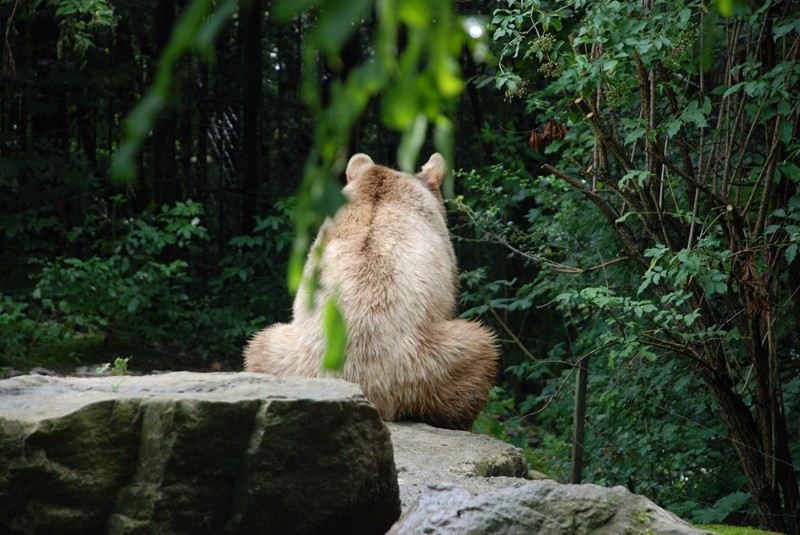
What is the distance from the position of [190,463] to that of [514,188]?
6157mm

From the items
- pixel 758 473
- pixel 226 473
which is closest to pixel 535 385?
pixel 758 473

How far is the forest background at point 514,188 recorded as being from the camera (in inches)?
90.3

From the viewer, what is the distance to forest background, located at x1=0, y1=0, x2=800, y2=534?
7.53ft

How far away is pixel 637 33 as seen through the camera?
14.3ft

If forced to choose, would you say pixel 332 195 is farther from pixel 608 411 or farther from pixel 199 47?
pixel 608 411

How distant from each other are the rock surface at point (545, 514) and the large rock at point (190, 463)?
283mm

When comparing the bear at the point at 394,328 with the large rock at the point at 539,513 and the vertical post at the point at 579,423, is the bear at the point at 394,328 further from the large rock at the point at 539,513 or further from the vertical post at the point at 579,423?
the large rock at the point at 539,513

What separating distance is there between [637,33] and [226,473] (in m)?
2.86

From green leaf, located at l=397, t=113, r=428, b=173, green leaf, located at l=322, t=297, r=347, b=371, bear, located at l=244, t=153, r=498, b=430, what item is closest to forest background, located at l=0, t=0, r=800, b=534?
green leaf, located at l=397, t=113, r=428, b=173

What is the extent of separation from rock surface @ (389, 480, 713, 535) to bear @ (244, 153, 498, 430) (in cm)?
189

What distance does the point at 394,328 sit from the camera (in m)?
4.82

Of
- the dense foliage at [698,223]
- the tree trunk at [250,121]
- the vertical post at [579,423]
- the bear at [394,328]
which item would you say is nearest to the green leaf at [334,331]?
the dense foliage at [698,223]

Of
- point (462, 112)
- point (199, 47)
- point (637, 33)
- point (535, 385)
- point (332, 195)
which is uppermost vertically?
point (462, 112)

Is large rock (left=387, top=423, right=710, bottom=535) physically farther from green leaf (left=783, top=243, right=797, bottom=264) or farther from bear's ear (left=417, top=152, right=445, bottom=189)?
bear's ear (left=417, top=152, right=445, bottom=189)
